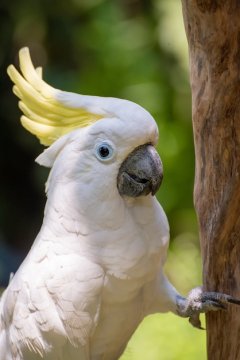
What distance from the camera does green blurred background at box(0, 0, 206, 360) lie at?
14.4ft

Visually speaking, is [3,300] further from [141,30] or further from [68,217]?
[141,30]

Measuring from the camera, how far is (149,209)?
2.01m

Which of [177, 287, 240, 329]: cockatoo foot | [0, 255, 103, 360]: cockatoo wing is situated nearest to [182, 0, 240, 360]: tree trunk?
[177, 287, 240, 329]: cockatoo foot

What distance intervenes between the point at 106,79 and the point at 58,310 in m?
2.78

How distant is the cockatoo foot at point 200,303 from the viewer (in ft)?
6.29

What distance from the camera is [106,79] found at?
4.59m

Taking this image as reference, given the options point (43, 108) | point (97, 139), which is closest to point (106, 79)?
point (43, 108)

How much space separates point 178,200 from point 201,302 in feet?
8.19

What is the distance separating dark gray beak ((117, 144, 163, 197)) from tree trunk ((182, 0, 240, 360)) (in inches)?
4.7

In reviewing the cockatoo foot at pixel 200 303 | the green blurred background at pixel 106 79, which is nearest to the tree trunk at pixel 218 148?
the cockatoo foot at pixel 200 303

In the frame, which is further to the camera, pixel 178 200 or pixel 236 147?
pixel 178 200

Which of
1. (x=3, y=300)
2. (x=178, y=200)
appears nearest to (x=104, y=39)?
(x=178, y=200)

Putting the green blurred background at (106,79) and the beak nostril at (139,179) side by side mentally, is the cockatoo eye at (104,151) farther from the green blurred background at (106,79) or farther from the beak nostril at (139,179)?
the green blurred background at (106,79)

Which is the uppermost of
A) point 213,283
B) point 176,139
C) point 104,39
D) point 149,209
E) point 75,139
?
point 104,39
